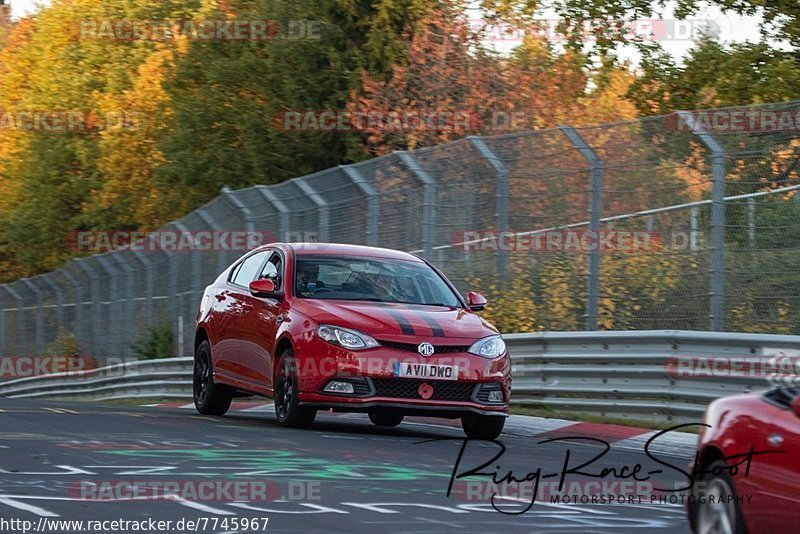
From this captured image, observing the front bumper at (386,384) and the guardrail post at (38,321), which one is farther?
the guardrail post at (38,321)

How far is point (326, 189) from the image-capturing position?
66.9 ft

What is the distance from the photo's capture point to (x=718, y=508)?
6.40 metres

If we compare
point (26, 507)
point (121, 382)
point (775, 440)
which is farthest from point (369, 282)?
point (121, 382)

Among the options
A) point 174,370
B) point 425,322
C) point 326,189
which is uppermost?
point 326,189

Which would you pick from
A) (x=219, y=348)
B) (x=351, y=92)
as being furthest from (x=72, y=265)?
(x=219, y=348)

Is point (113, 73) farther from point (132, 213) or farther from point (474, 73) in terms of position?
point (474, 73)

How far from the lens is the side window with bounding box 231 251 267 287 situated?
14742 mm

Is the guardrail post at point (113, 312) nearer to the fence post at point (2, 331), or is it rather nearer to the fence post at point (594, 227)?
the fence post at point (2, 331)

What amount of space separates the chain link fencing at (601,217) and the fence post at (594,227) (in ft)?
0.05

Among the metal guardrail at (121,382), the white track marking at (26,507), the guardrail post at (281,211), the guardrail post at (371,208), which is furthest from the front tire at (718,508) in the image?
the metal guardrail at (121,382)

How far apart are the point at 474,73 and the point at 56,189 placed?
2627 cm

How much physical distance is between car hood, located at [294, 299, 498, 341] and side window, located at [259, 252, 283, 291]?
689mm

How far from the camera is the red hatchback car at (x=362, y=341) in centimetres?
1240

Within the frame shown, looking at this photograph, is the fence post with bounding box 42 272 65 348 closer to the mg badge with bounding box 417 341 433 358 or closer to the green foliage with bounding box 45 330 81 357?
the green foliage with bounding box 45 330 81 357
